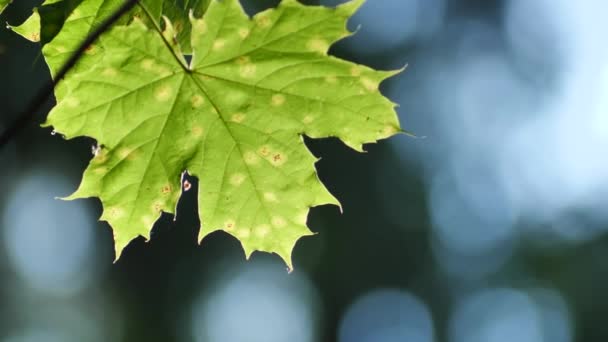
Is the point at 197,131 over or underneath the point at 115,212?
over

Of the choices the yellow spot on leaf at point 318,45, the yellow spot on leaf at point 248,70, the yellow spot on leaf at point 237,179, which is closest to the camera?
Answer: the yellow spot on leaf at point 318,45

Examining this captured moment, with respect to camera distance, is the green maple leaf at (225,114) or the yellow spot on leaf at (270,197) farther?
the yellow spot on leaf at (270,197)

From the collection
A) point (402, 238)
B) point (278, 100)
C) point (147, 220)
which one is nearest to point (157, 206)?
point (147, 220)

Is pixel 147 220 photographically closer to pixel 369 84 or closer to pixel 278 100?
pixel 278 100

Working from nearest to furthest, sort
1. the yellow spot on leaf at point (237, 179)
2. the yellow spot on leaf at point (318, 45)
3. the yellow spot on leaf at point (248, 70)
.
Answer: the yellow spot on leaf at point (318, 45) → the yellow spot on leaf at point (248, 70) → the yellow spot on leaf at point (237, 179)

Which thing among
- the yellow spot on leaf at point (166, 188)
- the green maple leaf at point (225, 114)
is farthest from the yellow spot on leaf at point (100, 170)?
the yellow spot on leaf at point (166, 188)

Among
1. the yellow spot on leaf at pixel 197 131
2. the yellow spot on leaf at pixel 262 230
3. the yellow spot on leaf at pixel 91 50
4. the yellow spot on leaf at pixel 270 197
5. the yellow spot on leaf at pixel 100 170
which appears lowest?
the yellow spot on leaf at pixel 262 230

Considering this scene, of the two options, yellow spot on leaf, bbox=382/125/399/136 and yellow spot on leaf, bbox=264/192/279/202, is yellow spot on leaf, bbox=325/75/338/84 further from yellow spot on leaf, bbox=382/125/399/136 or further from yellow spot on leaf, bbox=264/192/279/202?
yellow spot on leaf, bbox=264/192/279/202

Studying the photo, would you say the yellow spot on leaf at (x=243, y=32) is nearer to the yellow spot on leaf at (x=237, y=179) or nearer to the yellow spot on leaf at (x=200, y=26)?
the yellow spot on leaf at (x=200, y=26)
